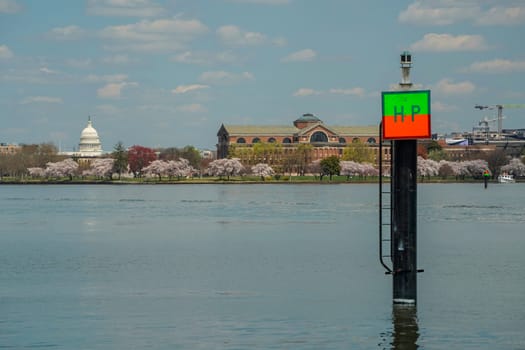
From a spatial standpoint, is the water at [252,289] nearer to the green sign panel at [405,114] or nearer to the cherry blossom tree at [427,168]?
the green sign panel at [405,114]

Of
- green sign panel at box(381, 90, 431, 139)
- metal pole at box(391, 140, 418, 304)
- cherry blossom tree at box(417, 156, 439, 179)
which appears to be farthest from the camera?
cherry blossom tree at box(417, 156, 439, 179)

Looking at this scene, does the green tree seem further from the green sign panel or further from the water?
the green sign panel

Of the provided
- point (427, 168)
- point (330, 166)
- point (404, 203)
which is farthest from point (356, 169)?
point (404, 203)

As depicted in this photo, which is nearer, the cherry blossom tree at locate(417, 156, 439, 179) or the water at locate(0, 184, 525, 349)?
the water at locate(0, 184, 525, 349)

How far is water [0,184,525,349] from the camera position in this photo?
80.0ft

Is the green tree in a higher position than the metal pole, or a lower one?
higher

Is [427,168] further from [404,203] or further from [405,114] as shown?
[405,114]

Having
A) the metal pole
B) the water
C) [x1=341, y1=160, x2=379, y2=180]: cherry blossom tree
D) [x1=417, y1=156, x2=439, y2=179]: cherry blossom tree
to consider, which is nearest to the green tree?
[x1=341, y1=160, x2=379, y2=180]: cherry blossom tree

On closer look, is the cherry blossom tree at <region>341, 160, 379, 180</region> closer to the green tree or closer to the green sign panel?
the green tree

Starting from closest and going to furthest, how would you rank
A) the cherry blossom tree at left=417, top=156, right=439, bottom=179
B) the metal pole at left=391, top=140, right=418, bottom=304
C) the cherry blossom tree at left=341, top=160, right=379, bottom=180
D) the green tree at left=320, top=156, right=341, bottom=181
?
1. the metal pole at left=391, top=140, right=418, bottom=304
2. the green tree at left=320, top=156, right=341, bottom=181
3. the cherry blossom tree at left=417, top=156, right=439, bottom=179
4. the cherry blossom tree at left=341, top=160, right=379, bottom=180

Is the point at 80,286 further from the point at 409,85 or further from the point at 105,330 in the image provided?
the point at 409,85

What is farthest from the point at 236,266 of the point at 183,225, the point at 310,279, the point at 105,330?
the point at 183,225

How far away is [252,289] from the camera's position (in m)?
32.1

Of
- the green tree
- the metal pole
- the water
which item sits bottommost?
the water
